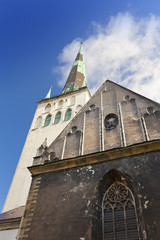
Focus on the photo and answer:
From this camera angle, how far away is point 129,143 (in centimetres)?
857

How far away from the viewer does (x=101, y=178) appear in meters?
7.75

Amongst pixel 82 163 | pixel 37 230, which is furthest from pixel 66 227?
pixel 82 163

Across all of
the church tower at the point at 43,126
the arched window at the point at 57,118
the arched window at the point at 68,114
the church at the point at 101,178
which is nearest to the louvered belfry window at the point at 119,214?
the church at the point at 101,178

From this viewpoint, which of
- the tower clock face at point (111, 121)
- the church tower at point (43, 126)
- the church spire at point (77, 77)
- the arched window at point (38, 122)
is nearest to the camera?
the tower clock face at point (111, 121)

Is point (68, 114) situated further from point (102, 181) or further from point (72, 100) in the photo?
point (102, 181)

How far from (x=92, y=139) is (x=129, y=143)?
5.37 ft

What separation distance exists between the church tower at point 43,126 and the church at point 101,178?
199 inches

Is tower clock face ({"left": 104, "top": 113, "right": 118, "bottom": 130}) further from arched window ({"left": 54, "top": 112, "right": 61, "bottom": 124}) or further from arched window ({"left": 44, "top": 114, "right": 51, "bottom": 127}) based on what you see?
arched window ({"left": 44, "top": 114, "right": 51, "bottom": 127})

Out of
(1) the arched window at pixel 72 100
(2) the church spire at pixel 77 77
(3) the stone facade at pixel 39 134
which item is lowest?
(3) the stone facade at pixel 39 134

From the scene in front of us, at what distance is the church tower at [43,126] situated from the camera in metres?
14.9

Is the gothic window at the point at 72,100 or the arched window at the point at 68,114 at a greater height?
the gothic window at the point at 72,100

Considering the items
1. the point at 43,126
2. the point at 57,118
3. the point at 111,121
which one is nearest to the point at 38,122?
the point at 43,126

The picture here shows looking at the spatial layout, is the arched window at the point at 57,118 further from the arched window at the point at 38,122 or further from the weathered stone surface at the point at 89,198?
the weathered stone surface at the point at 89,198

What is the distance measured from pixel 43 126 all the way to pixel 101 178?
42.4ft
